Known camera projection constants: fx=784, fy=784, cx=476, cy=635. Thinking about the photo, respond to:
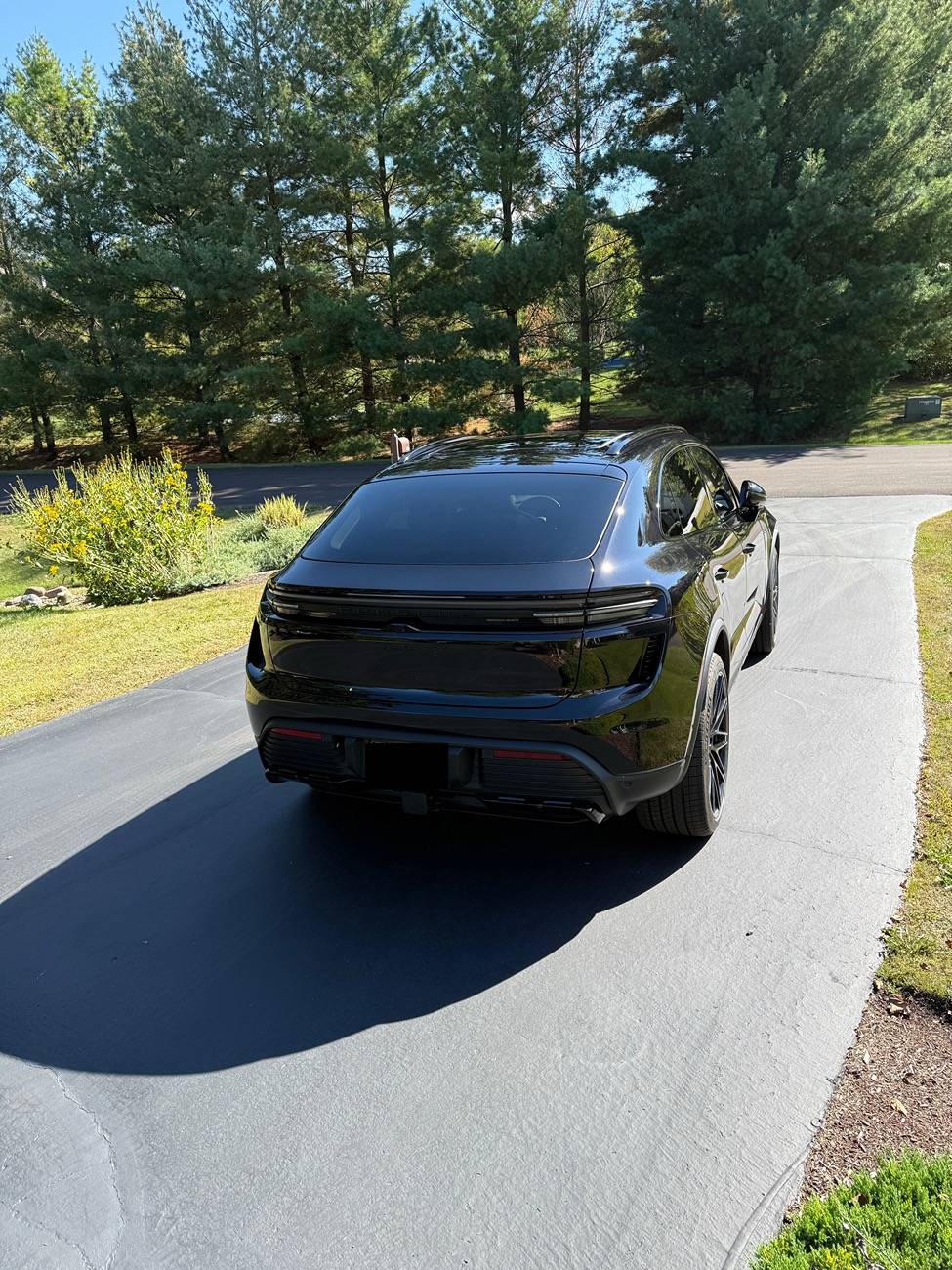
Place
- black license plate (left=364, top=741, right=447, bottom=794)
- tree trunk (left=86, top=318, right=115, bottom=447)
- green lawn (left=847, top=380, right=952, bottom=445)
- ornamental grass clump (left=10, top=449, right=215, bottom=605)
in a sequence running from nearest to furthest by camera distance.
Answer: black license plate (left=364, top=741, right=447, bottom=794)
ornamental grass clump (left=10, top=449, right=215, bottom=605)
green lawn (left=847, top=380, right=952, bottom=445)
tree trunk (left=86, top=318, right=115, bottom=447)

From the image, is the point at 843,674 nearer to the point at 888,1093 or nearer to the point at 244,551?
the point at 888,1093

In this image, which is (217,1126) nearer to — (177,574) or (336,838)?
(336,838)

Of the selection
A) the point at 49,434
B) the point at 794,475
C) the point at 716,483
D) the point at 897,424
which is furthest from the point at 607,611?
the point at 49,434

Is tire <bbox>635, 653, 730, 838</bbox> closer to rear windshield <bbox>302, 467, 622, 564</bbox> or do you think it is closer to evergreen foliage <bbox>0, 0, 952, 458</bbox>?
rear windshield <bbox>302, 467, 622, 564</bbox>

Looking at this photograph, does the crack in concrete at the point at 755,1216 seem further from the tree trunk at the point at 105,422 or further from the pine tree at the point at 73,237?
the tree trunk at the point at 105,422

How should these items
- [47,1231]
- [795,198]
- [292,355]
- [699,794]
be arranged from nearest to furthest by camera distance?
[47,1231] < [699,794] < [795,198] < [292,355]

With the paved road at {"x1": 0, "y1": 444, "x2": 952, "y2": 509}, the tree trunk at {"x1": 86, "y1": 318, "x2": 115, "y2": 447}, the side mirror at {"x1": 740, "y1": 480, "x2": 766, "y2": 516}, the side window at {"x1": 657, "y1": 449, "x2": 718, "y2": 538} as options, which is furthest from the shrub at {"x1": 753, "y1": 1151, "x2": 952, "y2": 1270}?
the tree trunk at {"x1": 86, "y1": 318, "x2": 115, "y2": 447}

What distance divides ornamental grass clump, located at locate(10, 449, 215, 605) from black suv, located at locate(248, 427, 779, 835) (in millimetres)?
6007

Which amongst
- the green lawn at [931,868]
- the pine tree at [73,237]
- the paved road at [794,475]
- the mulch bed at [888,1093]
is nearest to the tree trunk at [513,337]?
the paved road at [794,475]

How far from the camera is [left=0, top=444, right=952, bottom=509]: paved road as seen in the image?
1355 centimetres

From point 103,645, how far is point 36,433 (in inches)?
1317

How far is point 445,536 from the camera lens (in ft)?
10.5

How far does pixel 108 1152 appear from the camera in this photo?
6.66 ft

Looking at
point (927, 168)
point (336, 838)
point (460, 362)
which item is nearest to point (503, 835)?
point (336, 838)
